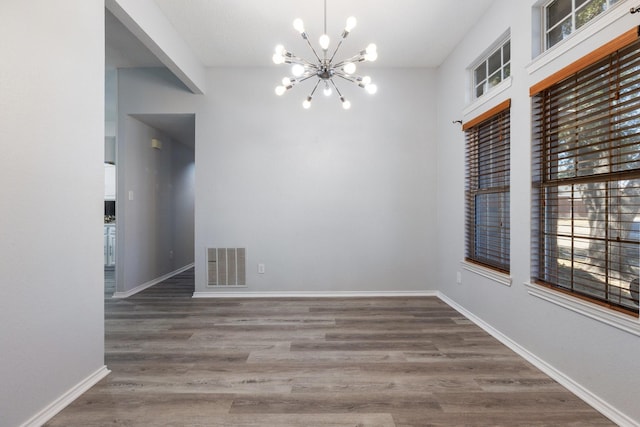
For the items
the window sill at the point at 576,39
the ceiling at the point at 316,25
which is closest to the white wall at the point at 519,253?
the window sill at the point at 576,39

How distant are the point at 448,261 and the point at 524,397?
7.08ft

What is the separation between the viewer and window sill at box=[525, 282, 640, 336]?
167 centimetres

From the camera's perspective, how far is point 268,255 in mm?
4332

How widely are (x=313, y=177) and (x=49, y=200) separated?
2933 mm

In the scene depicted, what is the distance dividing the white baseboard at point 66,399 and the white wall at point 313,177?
214 centimetres

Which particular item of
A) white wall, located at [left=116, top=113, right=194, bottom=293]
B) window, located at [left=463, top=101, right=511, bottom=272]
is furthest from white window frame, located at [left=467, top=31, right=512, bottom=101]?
white wall, located at [left=116, top=113, right=194, bottom=293]

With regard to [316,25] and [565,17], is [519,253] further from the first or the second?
[316,25]

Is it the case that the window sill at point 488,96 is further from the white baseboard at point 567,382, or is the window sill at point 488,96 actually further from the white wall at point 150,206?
the white wall at point 150,206

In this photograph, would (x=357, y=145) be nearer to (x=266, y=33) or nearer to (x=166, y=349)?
(x=266, y=33)

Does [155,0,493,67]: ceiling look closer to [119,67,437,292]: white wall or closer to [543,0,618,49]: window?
[119,67,437,292]: white wall

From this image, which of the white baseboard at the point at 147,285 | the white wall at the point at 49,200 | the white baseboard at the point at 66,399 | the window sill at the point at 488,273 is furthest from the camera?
the white baseboard at the point at 147,285

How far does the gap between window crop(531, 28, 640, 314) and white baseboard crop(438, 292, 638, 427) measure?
576 millimetres

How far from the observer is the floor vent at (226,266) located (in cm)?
431

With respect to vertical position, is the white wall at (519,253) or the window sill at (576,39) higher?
the window sill at (576,39)
